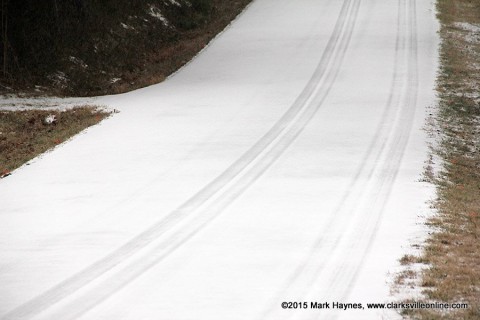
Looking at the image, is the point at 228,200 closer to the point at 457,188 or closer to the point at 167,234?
the point at 167,234

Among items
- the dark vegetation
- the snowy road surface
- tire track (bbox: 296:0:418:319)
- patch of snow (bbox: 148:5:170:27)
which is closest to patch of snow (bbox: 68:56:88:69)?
the dark vegetation

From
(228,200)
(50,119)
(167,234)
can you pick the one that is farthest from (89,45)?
(167,234)

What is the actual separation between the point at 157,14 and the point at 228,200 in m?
22.0

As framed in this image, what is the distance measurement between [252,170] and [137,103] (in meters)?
8.86

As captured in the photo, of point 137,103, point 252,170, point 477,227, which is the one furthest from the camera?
point 137,103

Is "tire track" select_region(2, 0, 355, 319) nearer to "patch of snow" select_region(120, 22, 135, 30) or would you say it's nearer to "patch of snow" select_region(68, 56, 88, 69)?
"patch of snow" select_region(68, 56, 88, 69)

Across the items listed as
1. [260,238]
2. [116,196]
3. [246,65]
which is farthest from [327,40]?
[260,238]

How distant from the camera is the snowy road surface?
8922 millimetres

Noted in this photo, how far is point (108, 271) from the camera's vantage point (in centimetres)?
969

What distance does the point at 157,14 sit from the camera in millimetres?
33656

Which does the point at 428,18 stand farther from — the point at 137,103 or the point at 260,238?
the point at 260,238

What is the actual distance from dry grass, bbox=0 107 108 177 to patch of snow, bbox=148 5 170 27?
12.2 meters

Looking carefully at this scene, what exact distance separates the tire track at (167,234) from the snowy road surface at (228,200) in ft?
0.11

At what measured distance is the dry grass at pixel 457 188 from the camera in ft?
28.9
